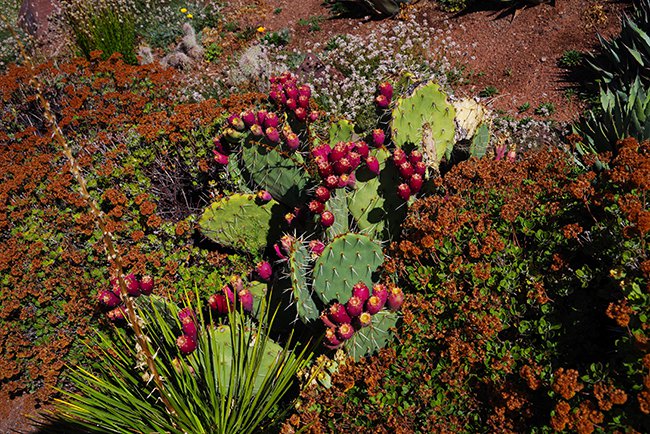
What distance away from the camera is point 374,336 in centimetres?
276

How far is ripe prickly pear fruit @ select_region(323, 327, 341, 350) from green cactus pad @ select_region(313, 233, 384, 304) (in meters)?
0.33

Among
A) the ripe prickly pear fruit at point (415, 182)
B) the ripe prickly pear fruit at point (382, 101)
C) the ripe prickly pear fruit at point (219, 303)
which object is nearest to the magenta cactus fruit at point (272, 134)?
the ripe prickly pear fruit at point (382, 101)

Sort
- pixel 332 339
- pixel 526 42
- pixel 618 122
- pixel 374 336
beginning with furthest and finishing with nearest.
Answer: pixel 526 42 → pixel 618 122 → pixel 374 336 → pixel 332 339

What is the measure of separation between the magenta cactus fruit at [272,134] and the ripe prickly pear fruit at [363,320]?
162 cm

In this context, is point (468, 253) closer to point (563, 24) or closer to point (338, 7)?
point (563, 24)

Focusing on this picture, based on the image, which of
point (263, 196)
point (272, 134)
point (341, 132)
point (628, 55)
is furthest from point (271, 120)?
point (628, 55)

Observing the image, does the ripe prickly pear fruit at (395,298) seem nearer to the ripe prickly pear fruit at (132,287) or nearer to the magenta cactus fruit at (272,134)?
the ripe prickly pear fruit at (132,287)

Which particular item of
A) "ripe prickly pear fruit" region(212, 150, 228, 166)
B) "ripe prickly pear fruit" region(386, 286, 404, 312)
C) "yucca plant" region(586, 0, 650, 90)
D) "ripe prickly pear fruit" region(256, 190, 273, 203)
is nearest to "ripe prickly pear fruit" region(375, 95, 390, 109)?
"ripe prickly pear fruit" region(256, 190, 273, 203)

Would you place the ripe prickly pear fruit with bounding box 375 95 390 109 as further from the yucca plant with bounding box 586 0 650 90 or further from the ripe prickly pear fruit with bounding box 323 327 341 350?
the yucca plant with bounding box 586 0 650 90

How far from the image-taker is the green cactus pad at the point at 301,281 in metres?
2.97

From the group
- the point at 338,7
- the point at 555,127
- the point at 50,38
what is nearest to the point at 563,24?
the point at 555,127

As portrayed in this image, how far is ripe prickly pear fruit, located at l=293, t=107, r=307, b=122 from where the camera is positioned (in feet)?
12.5

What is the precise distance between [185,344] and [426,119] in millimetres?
2490

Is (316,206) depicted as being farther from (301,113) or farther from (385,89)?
(385,89)
